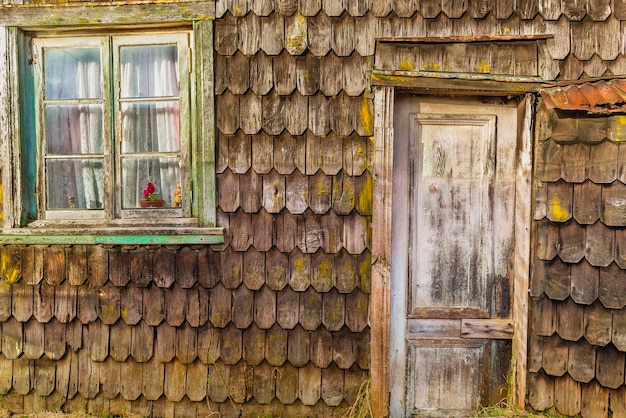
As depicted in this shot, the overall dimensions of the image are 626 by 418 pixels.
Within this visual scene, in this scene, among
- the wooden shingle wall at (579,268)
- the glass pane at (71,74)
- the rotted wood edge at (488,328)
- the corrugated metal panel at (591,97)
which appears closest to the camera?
the corrugated metal panel at (591,97)

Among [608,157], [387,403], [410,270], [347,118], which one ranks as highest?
[347,118]

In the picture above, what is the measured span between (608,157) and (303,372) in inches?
90.8

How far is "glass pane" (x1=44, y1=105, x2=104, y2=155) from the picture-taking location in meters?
3.16

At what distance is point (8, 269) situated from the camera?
3105 mm

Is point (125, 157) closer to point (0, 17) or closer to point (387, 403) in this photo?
point (0, 17)

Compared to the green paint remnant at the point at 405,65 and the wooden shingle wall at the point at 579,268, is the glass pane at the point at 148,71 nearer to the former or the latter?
the green paint remnant at the point at 405,65

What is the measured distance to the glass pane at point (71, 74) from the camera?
3.15m

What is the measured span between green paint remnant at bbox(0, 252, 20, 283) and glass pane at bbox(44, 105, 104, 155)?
77 cm

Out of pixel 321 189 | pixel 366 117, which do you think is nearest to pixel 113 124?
pixel 321 189

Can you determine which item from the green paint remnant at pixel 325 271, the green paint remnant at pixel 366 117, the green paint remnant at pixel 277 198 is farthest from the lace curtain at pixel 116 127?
the green paint remnant at pixel 366 117

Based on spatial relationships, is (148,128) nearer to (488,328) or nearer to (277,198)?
(277,198)

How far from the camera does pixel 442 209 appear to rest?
3.07 meters

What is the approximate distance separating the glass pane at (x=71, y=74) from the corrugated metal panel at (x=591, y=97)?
9.59ft

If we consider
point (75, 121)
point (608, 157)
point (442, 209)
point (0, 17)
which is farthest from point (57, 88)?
point (608, 157)
